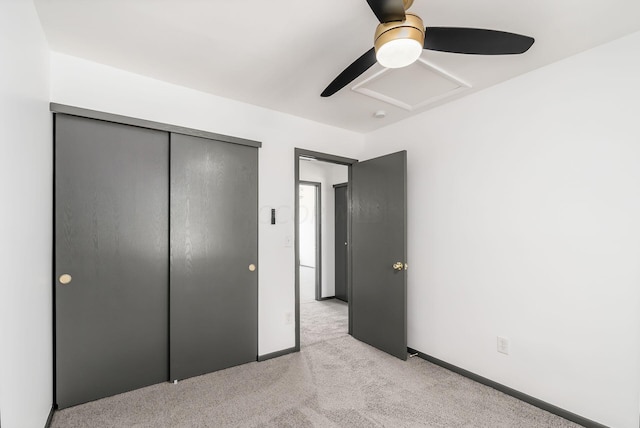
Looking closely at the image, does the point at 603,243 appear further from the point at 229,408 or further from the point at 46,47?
the point at 46,47

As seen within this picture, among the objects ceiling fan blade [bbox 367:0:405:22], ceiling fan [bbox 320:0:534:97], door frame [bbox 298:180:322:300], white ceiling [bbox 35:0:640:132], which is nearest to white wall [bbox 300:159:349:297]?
door frame [bbox 298:180:322:300]

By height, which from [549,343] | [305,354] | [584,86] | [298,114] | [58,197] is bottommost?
[305,354]

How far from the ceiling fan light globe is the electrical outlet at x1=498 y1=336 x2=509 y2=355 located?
2.20 meters

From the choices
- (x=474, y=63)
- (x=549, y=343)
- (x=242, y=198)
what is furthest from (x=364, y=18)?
(x=549, y=343)

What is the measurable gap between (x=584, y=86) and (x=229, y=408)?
323 centimetres

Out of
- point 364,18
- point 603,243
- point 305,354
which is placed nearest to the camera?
point 364,18

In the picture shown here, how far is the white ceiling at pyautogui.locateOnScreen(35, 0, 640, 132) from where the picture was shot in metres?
1.65

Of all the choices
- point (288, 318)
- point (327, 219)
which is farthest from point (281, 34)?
point (327, 219)

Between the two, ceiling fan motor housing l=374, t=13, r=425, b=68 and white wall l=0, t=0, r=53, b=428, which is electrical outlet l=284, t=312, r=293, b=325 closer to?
white wall l=0, t=0, r=53, b=428

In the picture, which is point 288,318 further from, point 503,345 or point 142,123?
point 142,123

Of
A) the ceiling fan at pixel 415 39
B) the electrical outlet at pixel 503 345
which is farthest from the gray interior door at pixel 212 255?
the electrical outlet at pixel 503 345

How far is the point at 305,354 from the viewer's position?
3.09 m

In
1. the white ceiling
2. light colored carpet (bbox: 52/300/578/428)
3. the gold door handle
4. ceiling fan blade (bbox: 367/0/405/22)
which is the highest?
the white ceiling

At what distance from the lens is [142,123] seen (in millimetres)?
2400
